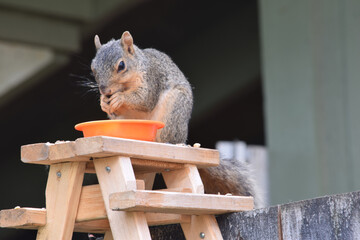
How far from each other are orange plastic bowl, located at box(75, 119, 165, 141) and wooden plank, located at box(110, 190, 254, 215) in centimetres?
24

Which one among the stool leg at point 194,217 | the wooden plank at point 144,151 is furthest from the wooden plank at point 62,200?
the stool leg at point 194,217

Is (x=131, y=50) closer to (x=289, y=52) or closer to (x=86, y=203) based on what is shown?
(x=86, y=203)

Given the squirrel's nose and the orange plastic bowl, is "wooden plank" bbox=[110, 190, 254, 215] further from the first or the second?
the squirrel's nose

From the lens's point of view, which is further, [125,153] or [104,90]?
[104,90]

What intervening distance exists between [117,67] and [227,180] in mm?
548

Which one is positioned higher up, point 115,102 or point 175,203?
point 115,102

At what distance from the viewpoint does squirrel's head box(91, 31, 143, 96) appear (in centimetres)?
269

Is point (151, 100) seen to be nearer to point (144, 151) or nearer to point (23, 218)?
point (144, 151)

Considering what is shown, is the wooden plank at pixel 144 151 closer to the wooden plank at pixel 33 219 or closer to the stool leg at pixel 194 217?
the stool leg at pixel 194 217

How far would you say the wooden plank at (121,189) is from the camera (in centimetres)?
194

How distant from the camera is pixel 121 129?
6.94ft

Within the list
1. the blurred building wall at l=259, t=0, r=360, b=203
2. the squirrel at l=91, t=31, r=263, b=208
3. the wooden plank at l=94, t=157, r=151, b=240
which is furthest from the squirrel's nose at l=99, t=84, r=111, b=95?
the blurred building wall at l=259, t=0, r=360, b=203

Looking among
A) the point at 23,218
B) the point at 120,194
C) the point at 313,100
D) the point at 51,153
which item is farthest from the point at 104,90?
the point at 313,100

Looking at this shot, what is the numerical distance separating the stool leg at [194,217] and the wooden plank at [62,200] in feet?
0.91
